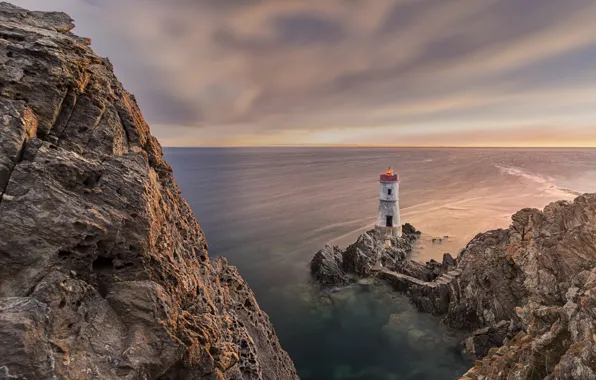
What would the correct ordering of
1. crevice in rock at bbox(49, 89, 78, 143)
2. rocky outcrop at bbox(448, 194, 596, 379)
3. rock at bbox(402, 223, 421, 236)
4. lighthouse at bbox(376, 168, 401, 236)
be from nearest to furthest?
crevice in rock at bbox(49, 89, 78, 143) < rocky outcrop at bbox(448, 194, 596, 379) < lighthouse at bbox(376, 168, 401, 236) < rock at bbox(402, 223, 421, 236)

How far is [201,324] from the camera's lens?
28.7 feet

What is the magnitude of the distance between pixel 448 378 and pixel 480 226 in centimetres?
4858

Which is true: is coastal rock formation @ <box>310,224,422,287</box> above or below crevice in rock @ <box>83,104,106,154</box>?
below

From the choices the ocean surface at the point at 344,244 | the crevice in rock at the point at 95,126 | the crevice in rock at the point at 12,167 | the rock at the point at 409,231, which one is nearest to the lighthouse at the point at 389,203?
the ocean surface at the point at 344,244

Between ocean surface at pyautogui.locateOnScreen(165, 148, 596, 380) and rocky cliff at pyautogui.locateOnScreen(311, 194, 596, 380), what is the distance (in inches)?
98.9

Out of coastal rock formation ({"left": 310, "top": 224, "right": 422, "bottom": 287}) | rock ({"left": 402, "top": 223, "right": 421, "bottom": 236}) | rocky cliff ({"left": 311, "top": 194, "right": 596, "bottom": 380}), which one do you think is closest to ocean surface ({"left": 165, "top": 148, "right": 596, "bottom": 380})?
rock ({"left": 402, "top": 223, "right": 421, "bottom": 236})

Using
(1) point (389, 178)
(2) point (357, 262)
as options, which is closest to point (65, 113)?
(2) point (357, 262)

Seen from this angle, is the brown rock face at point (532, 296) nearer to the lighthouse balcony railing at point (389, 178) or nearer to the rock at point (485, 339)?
the rock at point (485, 339)

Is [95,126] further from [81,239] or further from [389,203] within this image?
[389,203]

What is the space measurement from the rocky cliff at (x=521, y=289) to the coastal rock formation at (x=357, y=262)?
0.16m

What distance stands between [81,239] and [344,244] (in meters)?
51.6

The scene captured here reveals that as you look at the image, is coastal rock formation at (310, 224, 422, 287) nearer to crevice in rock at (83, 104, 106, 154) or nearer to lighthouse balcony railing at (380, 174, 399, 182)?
lighthouse balcony railing at (380, 174, 399, 182)

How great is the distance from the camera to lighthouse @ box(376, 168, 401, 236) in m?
45.1

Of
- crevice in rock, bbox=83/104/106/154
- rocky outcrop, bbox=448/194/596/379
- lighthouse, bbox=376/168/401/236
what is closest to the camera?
crevice in rock, bbox=83/104/106/154
